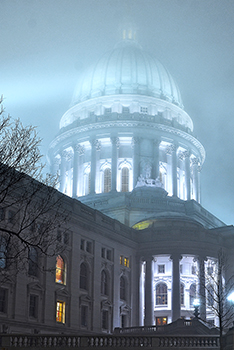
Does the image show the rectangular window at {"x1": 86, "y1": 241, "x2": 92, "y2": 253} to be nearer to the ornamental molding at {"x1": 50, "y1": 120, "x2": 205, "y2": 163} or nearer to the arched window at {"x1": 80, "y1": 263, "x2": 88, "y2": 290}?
the arched window at {"x1": 80, "y1": 263, "x2": 88, "y2": 290}

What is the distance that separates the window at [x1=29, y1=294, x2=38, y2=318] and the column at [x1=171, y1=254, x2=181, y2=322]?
2136 cm

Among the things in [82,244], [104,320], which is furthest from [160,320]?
[82,244]

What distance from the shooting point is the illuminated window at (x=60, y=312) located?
58375 mm

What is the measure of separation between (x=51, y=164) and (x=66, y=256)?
178ft

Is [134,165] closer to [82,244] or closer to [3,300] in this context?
[82,244]

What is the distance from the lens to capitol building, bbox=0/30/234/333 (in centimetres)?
6216

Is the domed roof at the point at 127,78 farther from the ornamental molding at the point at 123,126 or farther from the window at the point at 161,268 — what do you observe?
the window at the point at 161,268

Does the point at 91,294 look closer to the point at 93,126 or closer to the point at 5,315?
the point at 5,315

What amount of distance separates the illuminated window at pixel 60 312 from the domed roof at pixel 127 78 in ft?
194

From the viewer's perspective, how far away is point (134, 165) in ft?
331

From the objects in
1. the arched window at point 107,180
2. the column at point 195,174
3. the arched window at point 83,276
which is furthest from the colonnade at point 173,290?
the column at point 195,174

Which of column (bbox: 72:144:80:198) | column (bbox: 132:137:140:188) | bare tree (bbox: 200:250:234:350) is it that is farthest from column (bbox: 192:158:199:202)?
bare tree (bbox: 200:250:234:350)

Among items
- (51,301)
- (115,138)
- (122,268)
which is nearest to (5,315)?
(51,301)

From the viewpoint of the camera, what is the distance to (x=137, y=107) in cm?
A: 10938
